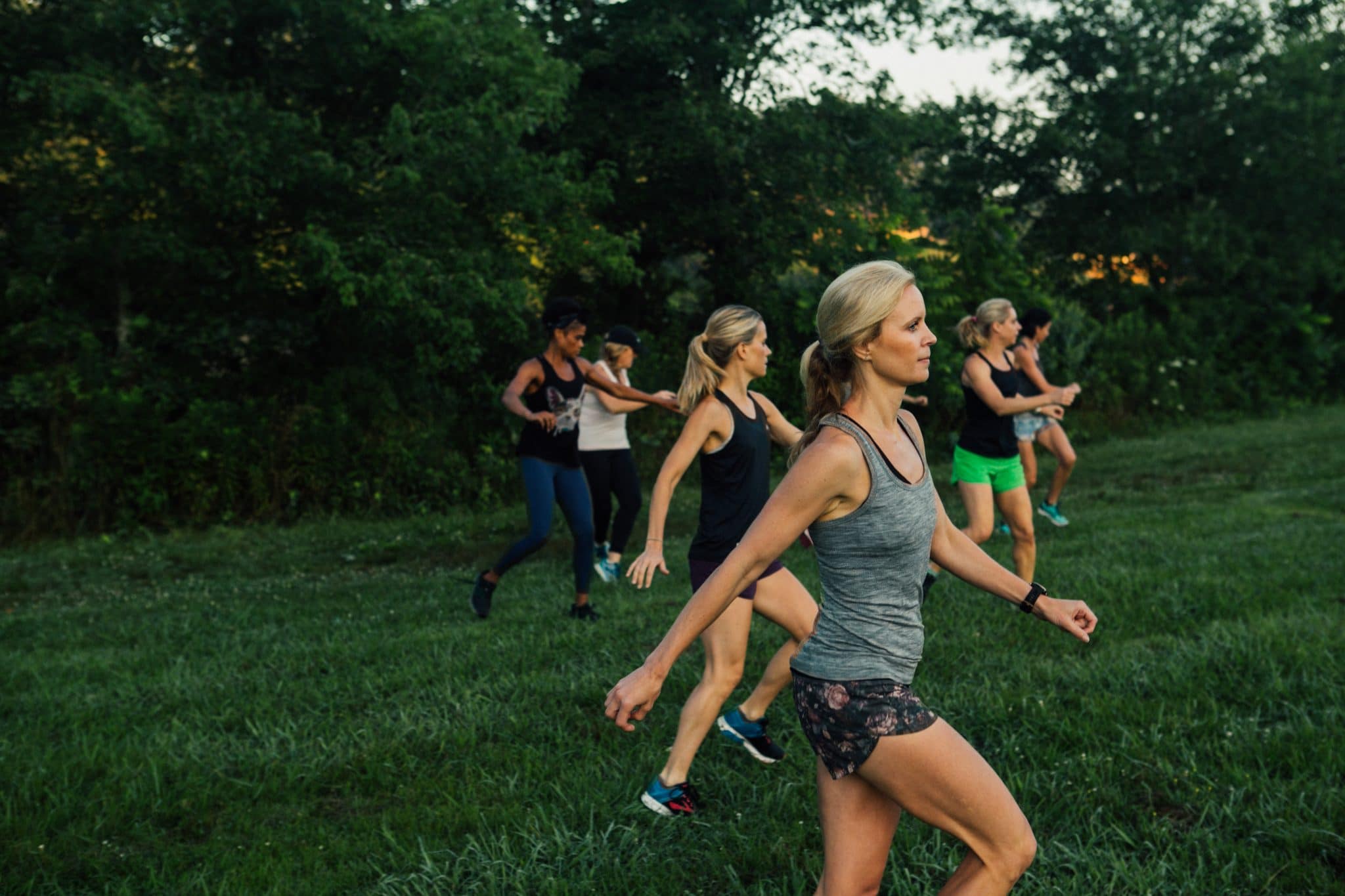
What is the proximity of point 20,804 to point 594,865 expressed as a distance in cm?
249

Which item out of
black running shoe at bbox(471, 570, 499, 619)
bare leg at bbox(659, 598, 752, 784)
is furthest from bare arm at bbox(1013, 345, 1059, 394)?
bare leg at bbox(659, 598, 752, 784)

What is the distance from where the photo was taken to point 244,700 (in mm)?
5934

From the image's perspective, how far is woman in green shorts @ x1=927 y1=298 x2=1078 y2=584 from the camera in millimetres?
7078

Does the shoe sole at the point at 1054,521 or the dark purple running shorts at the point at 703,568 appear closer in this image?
the dark purple running shorts at the point at 703,568

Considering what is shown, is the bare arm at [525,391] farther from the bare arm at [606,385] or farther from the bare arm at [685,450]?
the bare arm at [685,450]

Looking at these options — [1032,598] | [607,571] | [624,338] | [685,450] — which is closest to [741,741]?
[685,450]

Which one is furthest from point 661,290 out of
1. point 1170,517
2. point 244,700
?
point 244,700

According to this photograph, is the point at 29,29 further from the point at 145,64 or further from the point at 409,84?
the point at 409,84

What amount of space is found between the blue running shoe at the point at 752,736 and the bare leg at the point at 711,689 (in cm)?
44

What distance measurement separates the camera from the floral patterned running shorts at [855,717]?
8.39ft

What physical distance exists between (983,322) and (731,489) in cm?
340

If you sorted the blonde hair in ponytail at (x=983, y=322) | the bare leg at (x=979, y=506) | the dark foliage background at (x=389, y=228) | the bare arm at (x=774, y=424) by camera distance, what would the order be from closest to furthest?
the bare arm at (x=774, y=424)
the bare leg at (x=979, y=506)
the blonde hair in ponytail at (x=983, y=322)
the dark foliage background at (x=389, y=228)

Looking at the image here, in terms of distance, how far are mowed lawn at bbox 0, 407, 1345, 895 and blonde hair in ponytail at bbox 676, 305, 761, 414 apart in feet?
5.10

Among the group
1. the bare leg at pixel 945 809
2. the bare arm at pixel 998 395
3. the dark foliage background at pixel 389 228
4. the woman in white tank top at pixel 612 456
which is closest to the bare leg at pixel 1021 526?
the bare arm at pixel 998 395
